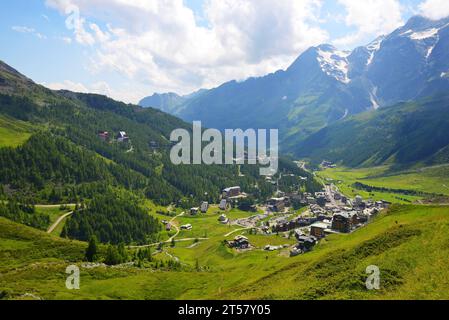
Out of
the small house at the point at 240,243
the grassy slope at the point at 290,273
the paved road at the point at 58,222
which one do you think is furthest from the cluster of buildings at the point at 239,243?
the paved road at the point at 58,222

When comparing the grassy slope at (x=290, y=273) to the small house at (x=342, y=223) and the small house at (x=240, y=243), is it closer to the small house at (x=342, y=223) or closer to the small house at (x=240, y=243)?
the small house at (x=342, y=223)

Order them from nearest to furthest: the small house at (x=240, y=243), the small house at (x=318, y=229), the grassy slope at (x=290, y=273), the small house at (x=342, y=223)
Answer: the grassy slope at (x=290, y=273)
the small house at (x=342, y=223)
the small house at (x=318, y=229)
the small house at (x=240, y=243)

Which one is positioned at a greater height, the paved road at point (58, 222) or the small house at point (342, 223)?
the small house at point (342, 223)

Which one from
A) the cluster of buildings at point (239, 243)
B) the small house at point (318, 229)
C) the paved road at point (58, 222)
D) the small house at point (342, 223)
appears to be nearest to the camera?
the small house at point (342, 223)

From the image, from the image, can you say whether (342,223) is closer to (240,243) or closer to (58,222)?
Result: (240,243)

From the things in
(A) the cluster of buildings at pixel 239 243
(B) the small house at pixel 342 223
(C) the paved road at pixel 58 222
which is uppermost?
(B) the small house at pixel 342 223

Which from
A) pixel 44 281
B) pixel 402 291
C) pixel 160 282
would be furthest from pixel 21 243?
pixel 402 291

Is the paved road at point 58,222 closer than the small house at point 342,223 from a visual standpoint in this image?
No

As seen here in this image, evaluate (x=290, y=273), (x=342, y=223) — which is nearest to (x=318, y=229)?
(x=342, y=223)
